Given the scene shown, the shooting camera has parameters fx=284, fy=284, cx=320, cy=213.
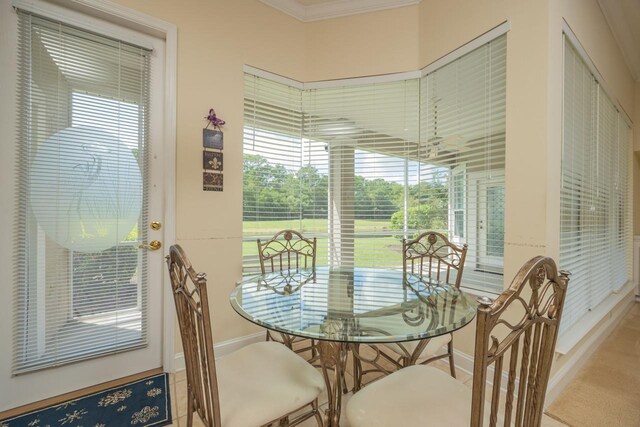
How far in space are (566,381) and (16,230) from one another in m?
3.63

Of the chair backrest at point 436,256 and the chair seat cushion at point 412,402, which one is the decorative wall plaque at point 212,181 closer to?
the chair backrest at point 436,256

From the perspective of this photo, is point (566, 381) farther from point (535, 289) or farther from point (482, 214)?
point (535, 289)

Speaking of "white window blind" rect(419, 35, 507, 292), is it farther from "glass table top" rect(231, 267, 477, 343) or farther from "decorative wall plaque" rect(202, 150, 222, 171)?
"decorative wall plaque" rect(202, 150, 222, 171)

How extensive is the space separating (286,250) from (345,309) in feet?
3.56

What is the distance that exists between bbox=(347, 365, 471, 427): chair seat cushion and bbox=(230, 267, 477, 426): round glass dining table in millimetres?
181

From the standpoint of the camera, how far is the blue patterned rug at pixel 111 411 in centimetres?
157

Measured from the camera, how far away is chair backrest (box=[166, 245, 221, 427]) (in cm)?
92

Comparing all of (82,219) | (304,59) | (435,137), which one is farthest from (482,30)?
(82,219)

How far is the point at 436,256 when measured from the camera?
2109 millimetres

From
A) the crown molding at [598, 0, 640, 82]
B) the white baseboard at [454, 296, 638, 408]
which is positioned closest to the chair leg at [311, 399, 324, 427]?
the white baseboard at [454, 296, 638, 408]

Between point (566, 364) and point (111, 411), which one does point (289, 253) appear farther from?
point (566, 364)

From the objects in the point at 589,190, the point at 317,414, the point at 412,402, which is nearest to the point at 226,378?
the point at 317,414

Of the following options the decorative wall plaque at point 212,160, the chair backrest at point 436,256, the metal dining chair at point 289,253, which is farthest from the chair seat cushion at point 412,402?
the decorative wall plaque at point 212,160

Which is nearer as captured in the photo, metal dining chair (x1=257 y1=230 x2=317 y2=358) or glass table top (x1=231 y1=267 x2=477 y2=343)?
glass table top (x1=231 y1=267 x2=477 y2=343)
